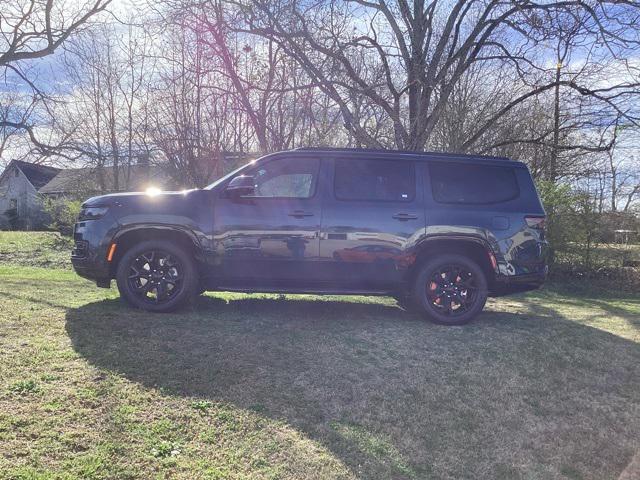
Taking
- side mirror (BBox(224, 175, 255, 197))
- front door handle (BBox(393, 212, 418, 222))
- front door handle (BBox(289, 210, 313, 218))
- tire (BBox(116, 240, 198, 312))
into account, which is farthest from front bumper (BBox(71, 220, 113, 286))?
front door handle (BBox(393, 212, 418, 222))

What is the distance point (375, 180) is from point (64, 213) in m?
16.9

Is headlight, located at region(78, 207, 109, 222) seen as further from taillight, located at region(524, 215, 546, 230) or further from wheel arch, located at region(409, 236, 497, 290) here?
taillight, located at region(524, 215, 546, 230)

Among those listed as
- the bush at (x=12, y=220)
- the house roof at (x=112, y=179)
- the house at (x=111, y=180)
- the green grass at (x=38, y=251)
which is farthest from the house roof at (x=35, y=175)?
the green grass at (x=38, y=251)

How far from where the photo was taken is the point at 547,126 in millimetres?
16500

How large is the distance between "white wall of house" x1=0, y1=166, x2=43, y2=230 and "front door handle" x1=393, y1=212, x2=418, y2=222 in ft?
130

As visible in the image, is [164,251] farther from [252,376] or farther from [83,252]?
[252,376]

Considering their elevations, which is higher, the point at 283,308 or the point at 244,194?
the point at 244,194

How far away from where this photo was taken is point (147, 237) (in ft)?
18.1

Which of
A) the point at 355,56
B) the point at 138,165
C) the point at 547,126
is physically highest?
the point at 355,56

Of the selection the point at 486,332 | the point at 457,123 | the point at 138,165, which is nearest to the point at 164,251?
the point at 486,332

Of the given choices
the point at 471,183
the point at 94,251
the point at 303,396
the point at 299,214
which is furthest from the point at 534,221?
the point at 94,251

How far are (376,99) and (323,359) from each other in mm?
8466

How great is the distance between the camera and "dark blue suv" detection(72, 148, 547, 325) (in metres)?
5.43

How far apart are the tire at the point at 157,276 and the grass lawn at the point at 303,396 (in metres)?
0.18
